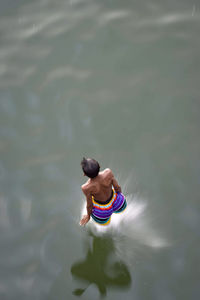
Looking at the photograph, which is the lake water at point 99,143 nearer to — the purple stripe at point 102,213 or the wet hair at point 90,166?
the purple stripe at point 102,213

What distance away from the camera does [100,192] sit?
3748 millimetres

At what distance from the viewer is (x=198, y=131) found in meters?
5.07

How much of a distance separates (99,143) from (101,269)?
Answer: 6.10ft

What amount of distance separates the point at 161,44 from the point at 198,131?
1967mm

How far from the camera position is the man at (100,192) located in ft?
11.3

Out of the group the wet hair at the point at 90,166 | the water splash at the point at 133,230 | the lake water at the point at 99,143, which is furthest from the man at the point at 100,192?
the lake water at the point at 99,143

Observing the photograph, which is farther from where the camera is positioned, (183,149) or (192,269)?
(183,149)

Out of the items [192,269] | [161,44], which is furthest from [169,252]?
[161,44]

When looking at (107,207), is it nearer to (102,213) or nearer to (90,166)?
(102,213)

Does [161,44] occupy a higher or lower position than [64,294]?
higher

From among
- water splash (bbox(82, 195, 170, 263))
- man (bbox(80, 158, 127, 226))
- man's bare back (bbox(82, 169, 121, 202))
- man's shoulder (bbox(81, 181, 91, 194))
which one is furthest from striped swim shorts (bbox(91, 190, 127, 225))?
water splash (bbox(82, 195, 170, 263))

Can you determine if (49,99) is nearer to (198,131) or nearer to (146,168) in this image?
(146,168)

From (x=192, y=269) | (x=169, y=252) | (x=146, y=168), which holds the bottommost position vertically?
(x=192, y=269)

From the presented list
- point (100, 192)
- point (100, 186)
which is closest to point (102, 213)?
point (100, 192)
